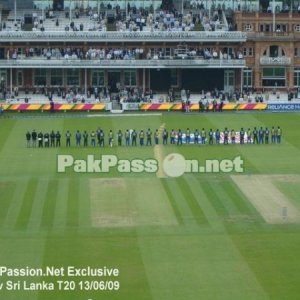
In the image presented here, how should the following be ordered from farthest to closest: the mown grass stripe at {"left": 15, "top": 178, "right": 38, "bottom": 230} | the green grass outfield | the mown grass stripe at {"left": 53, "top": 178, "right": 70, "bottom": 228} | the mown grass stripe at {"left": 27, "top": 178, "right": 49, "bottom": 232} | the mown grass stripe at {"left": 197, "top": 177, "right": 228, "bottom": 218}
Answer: the mown grass stripe at {"left": 197, "top": 177, "right": 228, "bottom": 218}, the mown grass stripe at {"left": 53, "top": 178, "right": 70, "bottom": 228}, the mown grass stripe at {"left": 15, "top": 178, "right": 38, "bottom": 230}, the mown grass stripe at {"left": 27, "top": 178, "right": 49, "bottom": 232}, the green grass outfield

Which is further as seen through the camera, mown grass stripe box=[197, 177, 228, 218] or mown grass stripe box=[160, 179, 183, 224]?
mown grass stripe box=[197, 177, 228, 218]

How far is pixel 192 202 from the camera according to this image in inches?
2251

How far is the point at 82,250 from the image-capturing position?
47.2 meters

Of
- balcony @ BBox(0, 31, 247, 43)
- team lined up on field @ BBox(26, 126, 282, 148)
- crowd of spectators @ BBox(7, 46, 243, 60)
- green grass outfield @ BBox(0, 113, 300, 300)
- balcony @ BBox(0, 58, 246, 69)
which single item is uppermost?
balcony @ BBox(0, 31, 247, 43)

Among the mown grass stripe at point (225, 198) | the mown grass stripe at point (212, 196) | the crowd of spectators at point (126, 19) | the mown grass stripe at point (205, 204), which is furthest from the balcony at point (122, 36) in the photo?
the mown grass stripe at point (225, 198)

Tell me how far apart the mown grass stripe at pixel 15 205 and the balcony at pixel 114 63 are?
49.0 meters

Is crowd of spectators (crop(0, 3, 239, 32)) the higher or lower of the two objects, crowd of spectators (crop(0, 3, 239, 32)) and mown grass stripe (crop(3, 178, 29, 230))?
the higher

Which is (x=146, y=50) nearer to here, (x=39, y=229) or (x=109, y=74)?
(x=109, y=74)

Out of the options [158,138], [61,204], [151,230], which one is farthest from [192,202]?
[158,138]

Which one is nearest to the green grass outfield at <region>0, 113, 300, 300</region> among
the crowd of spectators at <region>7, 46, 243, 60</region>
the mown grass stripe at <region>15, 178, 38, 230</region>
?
the mown grass stripe at <region>15, 178, 38, 230</region>

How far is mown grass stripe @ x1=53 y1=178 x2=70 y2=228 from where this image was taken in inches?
2066

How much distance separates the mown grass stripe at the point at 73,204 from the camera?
52688mm

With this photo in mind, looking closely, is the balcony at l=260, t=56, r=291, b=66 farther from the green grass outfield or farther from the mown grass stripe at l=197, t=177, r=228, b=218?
the mown grass stripe at l=197, t=177, r=228, b=218

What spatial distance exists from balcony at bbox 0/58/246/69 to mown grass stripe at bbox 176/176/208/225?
48378mm
